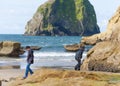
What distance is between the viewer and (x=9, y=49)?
Answer: 183 feet

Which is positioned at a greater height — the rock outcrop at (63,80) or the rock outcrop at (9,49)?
the rock outcrop at (63,80)

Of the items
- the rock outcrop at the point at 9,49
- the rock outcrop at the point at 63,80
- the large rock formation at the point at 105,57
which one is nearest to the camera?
the rock outcrop at the point at 63,80

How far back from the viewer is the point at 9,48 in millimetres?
56031

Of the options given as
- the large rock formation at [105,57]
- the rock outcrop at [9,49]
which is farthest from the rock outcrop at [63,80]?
the rock outcrop at [9,49]

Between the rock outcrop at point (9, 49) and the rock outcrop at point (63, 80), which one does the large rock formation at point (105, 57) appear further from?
the rock outcrop at point (9, 49)

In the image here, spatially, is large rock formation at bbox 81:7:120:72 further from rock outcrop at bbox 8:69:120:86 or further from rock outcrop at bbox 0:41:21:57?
rock outcrop at bbox 0:41:21:57

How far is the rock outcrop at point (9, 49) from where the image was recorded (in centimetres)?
5481

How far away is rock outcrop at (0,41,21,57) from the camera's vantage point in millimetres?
54812

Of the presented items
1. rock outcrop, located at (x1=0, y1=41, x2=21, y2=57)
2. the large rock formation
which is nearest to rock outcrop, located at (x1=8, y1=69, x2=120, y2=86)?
the large rock formation

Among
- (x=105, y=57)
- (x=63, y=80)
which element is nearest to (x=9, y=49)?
(x=105, y=57)

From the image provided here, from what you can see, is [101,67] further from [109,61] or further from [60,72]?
[60,72]

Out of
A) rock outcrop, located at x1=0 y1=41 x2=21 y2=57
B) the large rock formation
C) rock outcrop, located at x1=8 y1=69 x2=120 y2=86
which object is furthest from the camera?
rock outcrop, located at x1=0 y1=41 x2=21 y2=57

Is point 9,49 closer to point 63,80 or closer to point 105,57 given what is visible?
point 105,57

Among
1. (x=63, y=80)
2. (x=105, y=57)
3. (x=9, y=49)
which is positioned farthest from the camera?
(x=9, y=49)
